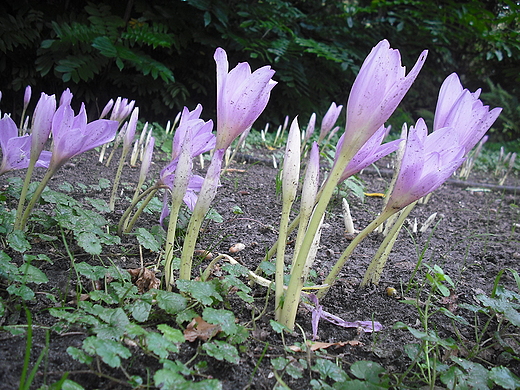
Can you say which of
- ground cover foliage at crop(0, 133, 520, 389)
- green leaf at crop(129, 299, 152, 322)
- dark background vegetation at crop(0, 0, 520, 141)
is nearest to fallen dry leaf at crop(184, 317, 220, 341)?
ground cover foliage at crop(0, 133, 520, 389)

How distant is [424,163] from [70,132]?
988 millimetres

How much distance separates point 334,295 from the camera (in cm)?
140

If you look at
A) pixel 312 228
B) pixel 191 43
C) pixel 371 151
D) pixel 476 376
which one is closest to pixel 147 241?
pixel 312 228

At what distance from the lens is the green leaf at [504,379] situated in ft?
3.24

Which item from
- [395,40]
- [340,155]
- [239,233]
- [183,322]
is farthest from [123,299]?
[395,40]

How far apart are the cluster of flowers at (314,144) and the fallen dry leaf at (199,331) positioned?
0.46 feet

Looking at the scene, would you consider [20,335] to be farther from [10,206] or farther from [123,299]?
[10,206]

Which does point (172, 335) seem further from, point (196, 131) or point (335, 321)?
point (196, 131)

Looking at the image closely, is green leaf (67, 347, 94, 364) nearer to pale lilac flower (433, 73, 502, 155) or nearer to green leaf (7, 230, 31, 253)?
green leaf (7, 230, 31, 253)

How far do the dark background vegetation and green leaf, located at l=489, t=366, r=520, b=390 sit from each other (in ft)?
15.2

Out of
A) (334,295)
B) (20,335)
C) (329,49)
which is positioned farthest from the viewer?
(329,49)

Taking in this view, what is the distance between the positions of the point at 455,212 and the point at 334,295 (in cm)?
213

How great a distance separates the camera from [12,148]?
138cm

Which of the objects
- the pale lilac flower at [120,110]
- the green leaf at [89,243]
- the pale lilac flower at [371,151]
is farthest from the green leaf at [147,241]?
the pale lilac flower at [120,110]
